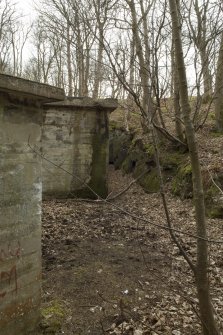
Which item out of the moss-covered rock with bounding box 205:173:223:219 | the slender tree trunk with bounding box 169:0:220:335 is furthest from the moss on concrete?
the slender tree trunk with bounding box 169:0:220:335

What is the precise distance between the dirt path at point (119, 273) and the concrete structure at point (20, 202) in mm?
668

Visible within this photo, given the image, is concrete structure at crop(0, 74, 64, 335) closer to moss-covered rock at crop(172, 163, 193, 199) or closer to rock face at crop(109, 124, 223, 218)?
rock face at crop(109, 124, 223, 218)

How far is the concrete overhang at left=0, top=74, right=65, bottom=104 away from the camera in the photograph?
299 centimetres

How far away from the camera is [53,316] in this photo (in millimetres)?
3941

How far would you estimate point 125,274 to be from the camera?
5.12 meters

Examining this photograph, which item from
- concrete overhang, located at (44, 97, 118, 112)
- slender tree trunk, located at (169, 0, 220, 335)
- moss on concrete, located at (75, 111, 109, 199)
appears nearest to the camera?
slender tree trunk, located at (169, 0, 220, 335)

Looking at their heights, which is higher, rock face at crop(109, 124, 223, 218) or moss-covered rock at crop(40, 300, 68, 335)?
rock face at crop(109, 124, 223, 218)

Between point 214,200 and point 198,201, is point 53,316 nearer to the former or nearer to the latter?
point 198,201

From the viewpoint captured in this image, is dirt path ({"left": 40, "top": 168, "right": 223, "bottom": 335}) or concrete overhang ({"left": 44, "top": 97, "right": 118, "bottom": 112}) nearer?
dirt path ({"left": 40, "top": 168, "right": 223, "bottom": 335})

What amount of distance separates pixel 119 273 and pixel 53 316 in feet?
4.76

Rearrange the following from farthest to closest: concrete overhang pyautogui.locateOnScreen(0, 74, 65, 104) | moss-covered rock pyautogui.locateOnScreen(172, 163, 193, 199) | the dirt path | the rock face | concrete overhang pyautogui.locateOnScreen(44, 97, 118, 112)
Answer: concrete overhang pyautogui.locateOnScreen(44, 97, 118, 112)
moss-covered rock pyautogui.locateOnScreen(172, 163, 193, 199)
the rock face
the dirt path
concrete overhang pyautogui.locateOnScreen(0, 74, 65, 104)

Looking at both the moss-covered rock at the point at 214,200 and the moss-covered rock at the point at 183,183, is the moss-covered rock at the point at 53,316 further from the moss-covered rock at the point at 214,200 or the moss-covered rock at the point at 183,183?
the moss-covered rock at the point at 183,183

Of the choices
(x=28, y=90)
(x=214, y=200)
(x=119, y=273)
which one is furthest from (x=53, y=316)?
(x=214, y=200)

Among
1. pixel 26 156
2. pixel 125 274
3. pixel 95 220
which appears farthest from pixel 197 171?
pixel 95 220
